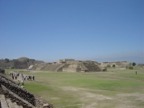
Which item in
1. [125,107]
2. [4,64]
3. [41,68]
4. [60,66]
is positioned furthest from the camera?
[4,64]

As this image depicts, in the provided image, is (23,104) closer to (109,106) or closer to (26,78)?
(109,106)

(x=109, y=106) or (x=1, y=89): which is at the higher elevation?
(x=1, y=89)

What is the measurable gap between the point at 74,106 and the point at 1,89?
7762mm

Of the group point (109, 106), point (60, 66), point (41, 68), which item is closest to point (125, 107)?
point (109, 106)

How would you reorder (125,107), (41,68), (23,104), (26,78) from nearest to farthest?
(23,104) < (125,107) < (26,78) < (41,68)

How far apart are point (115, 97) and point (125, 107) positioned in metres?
4.55

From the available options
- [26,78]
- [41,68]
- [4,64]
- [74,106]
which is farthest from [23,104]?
[4,64]

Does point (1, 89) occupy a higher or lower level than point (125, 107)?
higher

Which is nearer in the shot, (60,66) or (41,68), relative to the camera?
(60,66)

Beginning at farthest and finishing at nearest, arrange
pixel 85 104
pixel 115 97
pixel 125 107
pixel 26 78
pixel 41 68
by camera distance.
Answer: pixel 41 68 → pixel 26 78 → pixel 115 97 → pixel 85 104 → pixel 125 107

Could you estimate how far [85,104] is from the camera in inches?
865

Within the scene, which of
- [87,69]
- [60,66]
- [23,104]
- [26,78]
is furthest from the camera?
[60,66]

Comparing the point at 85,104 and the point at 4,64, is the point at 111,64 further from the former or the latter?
the point at 85,104

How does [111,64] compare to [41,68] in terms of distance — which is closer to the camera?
[41,68]
